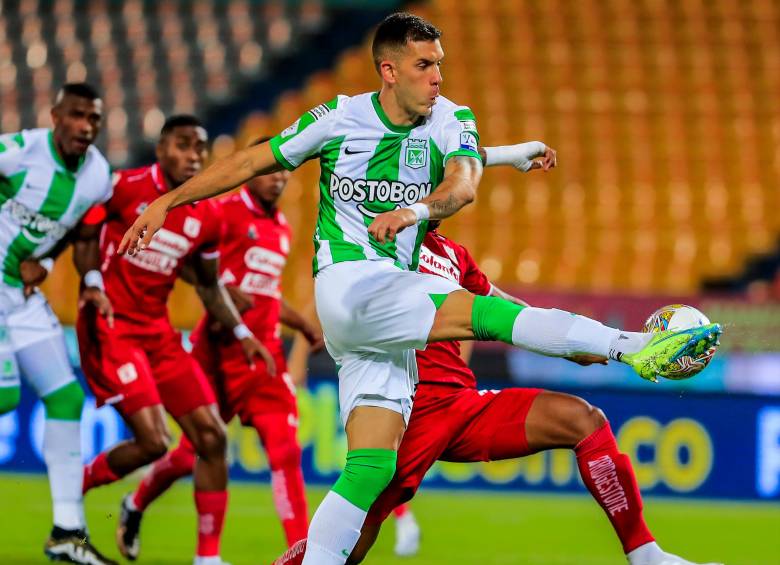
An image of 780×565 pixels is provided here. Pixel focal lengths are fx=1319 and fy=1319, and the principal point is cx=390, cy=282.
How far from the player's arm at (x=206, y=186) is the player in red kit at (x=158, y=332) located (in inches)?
75.4

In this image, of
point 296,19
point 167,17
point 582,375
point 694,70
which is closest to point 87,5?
point 167,17

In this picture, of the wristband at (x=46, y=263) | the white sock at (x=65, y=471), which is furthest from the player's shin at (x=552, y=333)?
the wristband at (x=46, y=263)

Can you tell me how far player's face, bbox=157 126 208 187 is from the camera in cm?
675

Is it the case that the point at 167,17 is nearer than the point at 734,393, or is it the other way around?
the point at 734,393

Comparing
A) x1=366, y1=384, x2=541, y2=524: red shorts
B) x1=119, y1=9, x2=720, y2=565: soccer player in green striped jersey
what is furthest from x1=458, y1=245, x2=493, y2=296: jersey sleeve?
x1=119, y1=9, x2=720, y2=565: soccer player in green striped jersey

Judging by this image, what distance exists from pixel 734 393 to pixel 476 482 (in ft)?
7.31

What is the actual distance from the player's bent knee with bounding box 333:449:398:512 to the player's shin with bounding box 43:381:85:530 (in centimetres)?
208

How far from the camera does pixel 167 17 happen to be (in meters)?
17.7

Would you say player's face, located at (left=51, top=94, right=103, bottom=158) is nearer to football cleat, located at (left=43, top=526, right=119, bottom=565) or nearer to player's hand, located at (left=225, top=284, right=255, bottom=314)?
player's hand, located at (left=225, top=284, right=255, bottom=314)

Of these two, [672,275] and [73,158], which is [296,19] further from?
[73,158]

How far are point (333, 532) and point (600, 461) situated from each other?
105 cm

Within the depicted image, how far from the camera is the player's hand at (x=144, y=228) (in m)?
4.71

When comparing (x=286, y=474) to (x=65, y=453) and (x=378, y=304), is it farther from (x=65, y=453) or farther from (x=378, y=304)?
(x=378, y=304)

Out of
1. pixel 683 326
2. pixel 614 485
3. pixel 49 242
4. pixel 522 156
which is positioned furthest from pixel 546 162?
pixel 49 242
